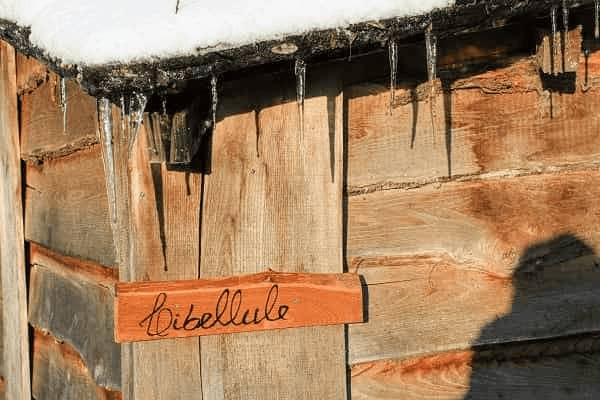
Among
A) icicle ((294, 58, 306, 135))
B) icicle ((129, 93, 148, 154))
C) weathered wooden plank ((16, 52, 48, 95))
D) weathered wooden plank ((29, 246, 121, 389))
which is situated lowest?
weathered wooden plank ((29, 246, 121, 389))

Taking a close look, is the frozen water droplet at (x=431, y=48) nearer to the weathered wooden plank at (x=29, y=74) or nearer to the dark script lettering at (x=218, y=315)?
the dark script lettering at (x=218, y=315)

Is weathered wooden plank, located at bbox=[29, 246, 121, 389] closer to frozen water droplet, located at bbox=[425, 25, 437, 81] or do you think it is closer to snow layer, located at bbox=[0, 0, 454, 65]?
snow layer, located at bbox=[0, 0, 454, 65]

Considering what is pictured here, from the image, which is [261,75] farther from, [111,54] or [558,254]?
[558,254]

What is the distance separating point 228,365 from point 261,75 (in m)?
0.75

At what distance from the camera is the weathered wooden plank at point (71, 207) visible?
230 cm

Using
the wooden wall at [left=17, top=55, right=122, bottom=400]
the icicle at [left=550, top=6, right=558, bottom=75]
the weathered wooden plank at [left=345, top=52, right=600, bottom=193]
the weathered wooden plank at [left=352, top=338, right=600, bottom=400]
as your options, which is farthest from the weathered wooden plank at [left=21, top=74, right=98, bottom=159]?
the icicle at [left=550, top=6, right=558, bottom=75]

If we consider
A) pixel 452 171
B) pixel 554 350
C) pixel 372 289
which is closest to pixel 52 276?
pixel 372 289

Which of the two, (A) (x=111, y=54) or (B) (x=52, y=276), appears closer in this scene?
(A) (x=111, y=54)

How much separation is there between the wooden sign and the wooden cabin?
0.12 feet

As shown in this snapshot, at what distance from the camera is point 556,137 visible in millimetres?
1989

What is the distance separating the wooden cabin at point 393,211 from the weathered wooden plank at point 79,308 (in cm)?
Answer: 15

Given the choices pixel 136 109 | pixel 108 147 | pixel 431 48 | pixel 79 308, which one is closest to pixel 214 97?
pixel 136 109

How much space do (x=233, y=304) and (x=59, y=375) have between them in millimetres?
1341

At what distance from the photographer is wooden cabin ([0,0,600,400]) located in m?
1.86
